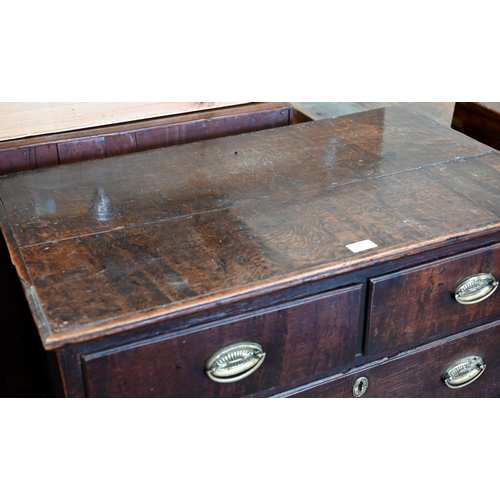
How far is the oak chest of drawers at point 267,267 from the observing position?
1053mm

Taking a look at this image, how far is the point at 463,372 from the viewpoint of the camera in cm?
147

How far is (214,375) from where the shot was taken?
1127 millimetres

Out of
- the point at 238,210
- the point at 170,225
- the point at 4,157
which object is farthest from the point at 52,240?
the point at 4,157

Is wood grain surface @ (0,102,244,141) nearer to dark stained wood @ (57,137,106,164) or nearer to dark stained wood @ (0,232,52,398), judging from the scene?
dark stained wood @ (57,137,106,164)

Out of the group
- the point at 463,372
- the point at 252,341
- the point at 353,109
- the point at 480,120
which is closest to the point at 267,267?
the point at 252,341

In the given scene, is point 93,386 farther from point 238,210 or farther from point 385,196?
point 385,196

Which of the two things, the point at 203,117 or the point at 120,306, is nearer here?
the point at 120,306

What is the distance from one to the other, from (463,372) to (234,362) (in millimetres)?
587

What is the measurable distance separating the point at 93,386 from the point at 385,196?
2.14ft

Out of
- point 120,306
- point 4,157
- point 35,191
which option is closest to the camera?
point 120,306

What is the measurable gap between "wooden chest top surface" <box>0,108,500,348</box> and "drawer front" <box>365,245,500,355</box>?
0.07 m

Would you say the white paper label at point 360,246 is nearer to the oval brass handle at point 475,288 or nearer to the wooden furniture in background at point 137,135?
the oval brass handle at point 475,288

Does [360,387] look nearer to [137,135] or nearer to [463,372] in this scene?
[463,372]

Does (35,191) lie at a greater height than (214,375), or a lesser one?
greater
